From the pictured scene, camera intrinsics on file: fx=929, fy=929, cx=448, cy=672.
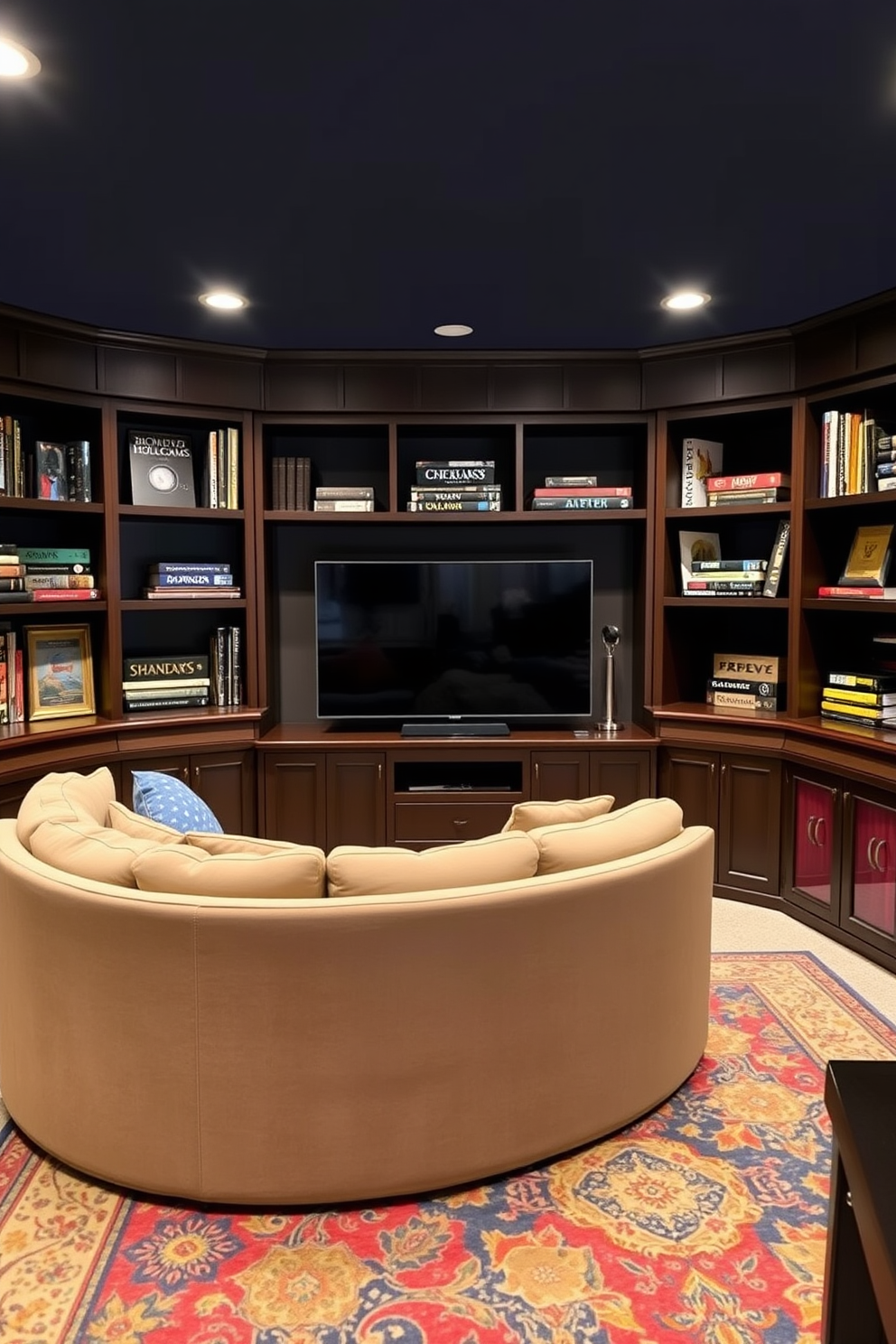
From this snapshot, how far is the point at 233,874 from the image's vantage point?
2156mm

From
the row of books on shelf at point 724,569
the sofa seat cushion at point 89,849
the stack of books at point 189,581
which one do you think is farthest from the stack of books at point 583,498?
the sofa seat cushion at point 89,849

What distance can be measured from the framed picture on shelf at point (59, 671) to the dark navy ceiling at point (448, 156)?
1.42 meters

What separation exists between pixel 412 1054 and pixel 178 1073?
1.73ft

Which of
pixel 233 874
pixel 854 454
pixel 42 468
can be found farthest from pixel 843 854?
pixel 42 468

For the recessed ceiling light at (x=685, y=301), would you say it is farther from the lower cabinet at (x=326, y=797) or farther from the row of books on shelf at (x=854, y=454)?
the lower cabinet at (x=326, y=797)

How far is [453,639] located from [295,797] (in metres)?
1.14

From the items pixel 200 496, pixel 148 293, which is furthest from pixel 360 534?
pixel 148 293

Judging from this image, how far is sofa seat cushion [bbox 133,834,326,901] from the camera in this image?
2.15m

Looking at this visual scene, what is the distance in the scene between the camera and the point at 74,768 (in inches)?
157

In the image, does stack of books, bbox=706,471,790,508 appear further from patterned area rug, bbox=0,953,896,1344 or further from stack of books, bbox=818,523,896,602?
patterned area rug, bbox=0,953,896,1344

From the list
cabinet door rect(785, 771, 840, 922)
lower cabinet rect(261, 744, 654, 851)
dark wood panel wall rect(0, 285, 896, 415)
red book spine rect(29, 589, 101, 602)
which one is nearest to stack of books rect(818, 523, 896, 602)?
dark wood panel wall rect(0, 285, 896, 415)

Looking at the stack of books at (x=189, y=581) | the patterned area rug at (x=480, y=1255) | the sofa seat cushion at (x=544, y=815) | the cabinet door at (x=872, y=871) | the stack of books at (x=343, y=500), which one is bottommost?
the patterned area rug at (x=480, y=1255)

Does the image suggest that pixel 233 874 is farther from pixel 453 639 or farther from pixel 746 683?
pixel 746 683

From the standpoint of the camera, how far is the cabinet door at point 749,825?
4.18 m
